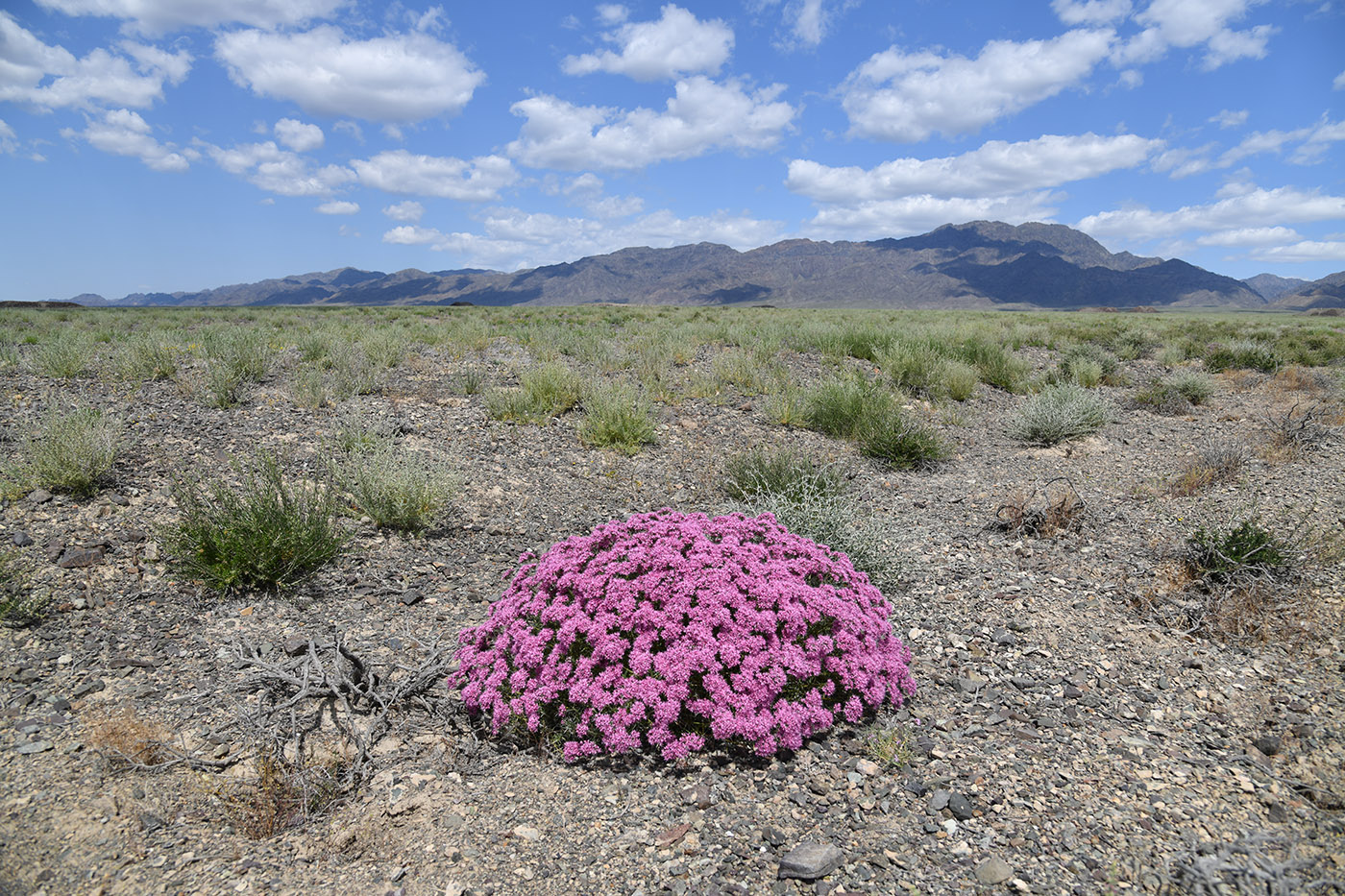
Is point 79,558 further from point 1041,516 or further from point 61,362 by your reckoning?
point 1041,516

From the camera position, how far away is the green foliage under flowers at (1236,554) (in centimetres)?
438

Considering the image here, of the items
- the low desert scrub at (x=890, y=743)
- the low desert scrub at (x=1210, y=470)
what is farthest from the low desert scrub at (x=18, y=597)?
the low desert scrub at (x=1210, y=470)

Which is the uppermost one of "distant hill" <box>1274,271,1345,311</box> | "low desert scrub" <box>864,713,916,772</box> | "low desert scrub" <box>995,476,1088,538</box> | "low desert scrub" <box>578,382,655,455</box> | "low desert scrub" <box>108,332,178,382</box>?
"distant hill" <box>1274,271,1345,311</box>

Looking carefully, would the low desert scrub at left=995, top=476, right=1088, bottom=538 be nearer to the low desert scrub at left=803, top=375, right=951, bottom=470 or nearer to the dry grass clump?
the low desert scrub at left=803, top=375, right=951, bottom=470

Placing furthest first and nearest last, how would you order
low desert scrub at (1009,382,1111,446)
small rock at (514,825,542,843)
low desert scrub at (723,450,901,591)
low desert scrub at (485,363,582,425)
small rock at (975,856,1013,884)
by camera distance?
low desert scrub at (1009,382,1111,446), low desert scrub at (485,363,582,425), low desert scrub at (723,450,901,591), small rock at (514,825,542,843), small rock at (975,856,1013,884)

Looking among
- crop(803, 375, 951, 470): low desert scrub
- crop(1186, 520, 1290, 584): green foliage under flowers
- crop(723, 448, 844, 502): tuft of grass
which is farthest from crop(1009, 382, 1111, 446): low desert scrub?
crop(1186, 520, 1290, 584): green foliage under flowers

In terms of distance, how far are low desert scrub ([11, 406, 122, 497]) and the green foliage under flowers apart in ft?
27.8

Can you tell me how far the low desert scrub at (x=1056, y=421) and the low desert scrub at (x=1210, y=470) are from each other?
6.10 feet

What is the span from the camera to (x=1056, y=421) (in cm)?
920

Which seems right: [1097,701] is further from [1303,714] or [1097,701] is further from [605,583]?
[605,583]

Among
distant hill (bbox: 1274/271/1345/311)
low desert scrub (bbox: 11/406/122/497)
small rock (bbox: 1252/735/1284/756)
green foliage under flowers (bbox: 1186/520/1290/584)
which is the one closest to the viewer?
small rock (bbox: 1252/735/1284/756)

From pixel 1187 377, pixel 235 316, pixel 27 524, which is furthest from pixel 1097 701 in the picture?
pixel 235 316

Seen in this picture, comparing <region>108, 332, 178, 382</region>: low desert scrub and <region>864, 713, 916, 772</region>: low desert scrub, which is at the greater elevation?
<region>108, 332, 178, 382</region>: low desert scrub

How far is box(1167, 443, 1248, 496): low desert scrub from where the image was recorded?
656 centimetres
